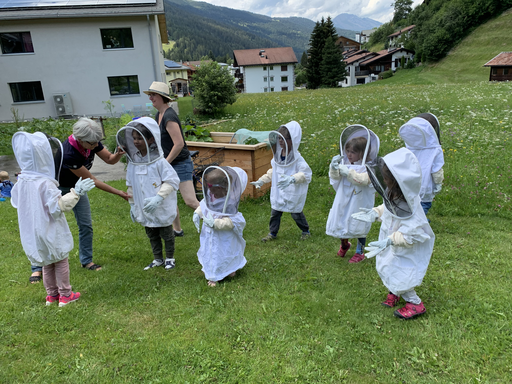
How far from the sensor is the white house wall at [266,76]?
8712 centimetres

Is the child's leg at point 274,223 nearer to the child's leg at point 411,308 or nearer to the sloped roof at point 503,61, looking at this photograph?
the child's leg at point 411,308

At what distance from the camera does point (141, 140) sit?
462 centimetres

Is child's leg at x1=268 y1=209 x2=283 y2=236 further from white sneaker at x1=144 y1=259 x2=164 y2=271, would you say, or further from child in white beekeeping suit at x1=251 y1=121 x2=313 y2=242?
white sneaker at x1=144 y1=259 x2=164 y2=271

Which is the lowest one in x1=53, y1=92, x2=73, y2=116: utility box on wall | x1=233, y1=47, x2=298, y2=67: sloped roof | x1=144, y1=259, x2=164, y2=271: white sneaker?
x1=144, y1=259, x2=164, y2=271: white sneaker

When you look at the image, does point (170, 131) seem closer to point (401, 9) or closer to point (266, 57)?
point (266, 57)

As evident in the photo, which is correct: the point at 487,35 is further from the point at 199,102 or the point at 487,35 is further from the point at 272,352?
the point at 272,352

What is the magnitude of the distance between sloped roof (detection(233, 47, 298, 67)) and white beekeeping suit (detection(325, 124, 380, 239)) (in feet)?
285

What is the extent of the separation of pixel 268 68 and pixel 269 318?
89898 millimetres

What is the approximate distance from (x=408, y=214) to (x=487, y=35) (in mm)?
71372

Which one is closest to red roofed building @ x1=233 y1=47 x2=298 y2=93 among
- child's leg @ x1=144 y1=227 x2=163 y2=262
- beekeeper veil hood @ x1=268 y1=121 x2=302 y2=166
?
beekeeper veil hood @ x1=268 y1=121 x2=302 y2=166

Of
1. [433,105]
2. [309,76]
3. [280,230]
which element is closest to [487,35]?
[309,76]

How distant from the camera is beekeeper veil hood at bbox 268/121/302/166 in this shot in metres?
5.46

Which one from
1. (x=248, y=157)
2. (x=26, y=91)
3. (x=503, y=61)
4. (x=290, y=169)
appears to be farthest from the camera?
(x=503, y=61)

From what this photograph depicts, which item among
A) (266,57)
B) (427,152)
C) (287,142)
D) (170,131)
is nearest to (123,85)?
(170,131)
